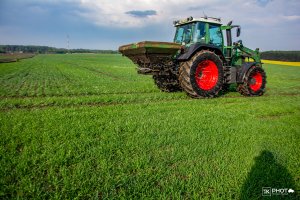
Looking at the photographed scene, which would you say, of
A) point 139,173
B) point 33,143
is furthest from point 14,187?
point 139,173

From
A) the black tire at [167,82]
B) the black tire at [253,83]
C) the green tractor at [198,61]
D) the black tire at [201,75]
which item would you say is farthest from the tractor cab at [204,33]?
the black tire at [167,82]

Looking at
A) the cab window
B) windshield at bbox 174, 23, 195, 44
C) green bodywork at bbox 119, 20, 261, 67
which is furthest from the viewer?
the cab window

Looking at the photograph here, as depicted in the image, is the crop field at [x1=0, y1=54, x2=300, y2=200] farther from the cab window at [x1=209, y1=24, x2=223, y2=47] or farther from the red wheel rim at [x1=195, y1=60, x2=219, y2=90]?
the cab window at [x1=209, y1=24, x2=223, y2=47]

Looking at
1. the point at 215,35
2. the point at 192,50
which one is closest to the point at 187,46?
the point at 192,50

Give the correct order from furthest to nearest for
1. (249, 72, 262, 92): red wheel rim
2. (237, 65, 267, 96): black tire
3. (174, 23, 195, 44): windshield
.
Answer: (249, 72, 262, 92): red wheel rim
(237, 65, 267, 96): black tire
(174, 23, 195, 44): windshield

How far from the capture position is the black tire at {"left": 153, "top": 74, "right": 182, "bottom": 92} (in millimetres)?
9742

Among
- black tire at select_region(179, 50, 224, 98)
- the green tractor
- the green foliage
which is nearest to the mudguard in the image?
the green tractor

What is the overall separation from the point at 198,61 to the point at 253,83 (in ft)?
11.8

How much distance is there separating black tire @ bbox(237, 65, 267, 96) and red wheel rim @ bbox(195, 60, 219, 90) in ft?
5.61

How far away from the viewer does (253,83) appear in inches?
413

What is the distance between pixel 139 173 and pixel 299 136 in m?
3.57

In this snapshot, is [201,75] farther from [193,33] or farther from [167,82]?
[193,33]

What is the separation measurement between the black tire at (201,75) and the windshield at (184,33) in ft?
3.22

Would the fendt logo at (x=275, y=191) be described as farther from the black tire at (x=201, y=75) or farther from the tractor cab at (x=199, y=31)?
the tractor cab at (x=199, y=31)
